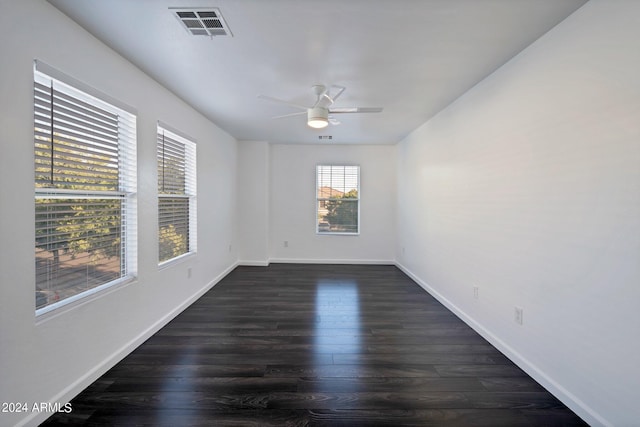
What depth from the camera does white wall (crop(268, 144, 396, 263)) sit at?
5.85 meters

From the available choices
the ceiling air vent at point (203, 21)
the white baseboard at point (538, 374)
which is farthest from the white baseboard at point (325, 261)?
the ceiling air vent at point (203, 21)

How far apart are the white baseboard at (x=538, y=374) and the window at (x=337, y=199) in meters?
2.93

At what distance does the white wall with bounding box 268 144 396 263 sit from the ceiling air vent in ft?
12.8

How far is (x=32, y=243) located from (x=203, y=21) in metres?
1.72

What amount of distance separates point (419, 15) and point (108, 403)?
322 cm

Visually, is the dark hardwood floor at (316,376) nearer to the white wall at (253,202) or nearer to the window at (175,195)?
the window at (175,195)

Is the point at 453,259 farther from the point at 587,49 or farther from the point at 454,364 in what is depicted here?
the point at 587,49

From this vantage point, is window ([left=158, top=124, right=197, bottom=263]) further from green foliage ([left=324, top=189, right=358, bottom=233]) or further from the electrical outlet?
the electrical outlet

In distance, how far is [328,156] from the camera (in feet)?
19.2

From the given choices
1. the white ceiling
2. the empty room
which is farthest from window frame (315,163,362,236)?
the white ceiling

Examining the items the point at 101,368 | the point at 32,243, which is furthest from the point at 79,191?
the point at 101,368

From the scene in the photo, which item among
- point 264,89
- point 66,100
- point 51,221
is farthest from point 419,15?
point 51,221

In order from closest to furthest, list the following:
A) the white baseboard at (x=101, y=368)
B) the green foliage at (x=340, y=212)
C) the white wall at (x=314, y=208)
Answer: the white baseboard at (x=101, y=368) < the white wall at (x=314, y=208) < the green foliage at (x=340, y=212)

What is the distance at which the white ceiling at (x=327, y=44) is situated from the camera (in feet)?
Result: 5.55
